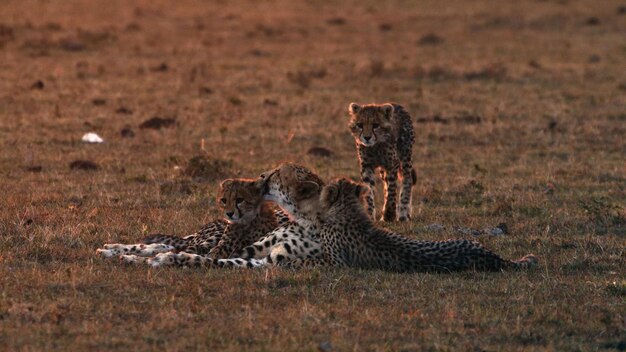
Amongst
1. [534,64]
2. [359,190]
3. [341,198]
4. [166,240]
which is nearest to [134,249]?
[166,240]

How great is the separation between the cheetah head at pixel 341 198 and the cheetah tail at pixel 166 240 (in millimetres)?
1210

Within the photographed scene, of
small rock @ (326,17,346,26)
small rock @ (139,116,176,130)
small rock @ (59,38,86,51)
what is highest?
small rock @ (326,17,346,26)

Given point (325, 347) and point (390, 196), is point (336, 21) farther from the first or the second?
point (325, 347)

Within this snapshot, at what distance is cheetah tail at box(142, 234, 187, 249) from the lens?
9.09 m

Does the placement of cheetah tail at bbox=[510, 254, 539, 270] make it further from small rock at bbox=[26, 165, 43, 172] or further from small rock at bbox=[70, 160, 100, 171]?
small rock at bbox=[26, 165, 43, 172]

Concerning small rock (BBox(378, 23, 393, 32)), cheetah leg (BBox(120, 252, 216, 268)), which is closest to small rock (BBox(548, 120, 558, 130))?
cheetah leg (BBox(120, 252, 216, 268))

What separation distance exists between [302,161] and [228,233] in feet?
18.1

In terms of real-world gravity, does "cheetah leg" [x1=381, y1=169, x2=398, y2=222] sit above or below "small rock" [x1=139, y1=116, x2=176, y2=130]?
below

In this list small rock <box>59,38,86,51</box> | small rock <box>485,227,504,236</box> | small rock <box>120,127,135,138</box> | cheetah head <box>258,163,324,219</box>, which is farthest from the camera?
small rock <box>59,38,86,51</box>

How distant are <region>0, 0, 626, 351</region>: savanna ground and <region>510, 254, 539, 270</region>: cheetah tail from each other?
15cm

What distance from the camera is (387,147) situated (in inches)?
434

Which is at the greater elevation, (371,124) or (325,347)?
(371,124)

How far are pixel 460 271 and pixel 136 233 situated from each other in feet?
10.1

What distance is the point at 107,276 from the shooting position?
311 inches
